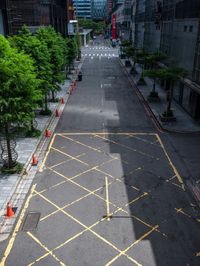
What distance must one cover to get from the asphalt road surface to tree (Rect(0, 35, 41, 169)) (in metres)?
4.29

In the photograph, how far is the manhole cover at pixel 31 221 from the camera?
14.5 metres

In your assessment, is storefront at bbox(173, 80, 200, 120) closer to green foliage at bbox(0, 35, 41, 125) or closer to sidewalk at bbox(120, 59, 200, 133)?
sidewalk at bbox(120, 59, 200, 133)

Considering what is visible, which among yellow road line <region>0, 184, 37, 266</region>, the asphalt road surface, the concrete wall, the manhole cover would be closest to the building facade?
the asphalt road surface

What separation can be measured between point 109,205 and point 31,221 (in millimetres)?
4235

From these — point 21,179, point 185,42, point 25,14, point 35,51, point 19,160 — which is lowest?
point 21,179

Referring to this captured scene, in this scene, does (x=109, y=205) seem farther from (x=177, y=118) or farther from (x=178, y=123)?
(x=177, y=118)

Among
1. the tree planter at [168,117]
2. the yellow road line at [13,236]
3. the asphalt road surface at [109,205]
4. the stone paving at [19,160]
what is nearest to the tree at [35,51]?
the stone paving at [19,160]

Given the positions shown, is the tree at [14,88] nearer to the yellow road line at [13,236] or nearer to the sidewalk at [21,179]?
the sidewalk at [21,179]

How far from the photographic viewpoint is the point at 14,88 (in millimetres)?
17141

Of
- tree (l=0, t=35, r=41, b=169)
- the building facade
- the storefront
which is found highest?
the building facade

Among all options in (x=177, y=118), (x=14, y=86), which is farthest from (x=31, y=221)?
(x=177, y=118)

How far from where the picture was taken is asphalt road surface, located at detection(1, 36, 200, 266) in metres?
13.0

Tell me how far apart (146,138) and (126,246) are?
13662 millimetres

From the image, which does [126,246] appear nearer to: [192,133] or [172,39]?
[192,133]
